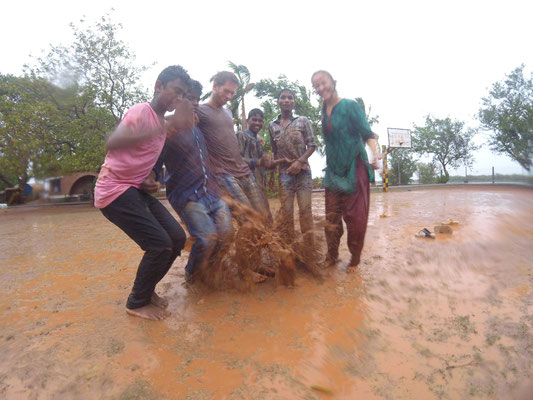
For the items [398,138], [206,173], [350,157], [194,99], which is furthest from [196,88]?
[398,138]

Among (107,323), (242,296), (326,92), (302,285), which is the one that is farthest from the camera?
(326,92)

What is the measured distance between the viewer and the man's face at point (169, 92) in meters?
2.37

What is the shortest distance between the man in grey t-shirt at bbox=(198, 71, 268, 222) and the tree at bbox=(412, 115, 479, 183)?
3278 cm

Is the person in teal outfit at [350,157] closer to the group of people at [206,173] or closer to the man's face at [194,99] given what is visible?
the group of people at [206,173]

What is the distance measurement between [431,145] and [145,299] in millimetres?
35114

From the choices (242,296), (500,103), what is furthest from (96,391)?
(500,103)

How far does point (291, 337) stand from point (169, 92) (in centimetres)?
186

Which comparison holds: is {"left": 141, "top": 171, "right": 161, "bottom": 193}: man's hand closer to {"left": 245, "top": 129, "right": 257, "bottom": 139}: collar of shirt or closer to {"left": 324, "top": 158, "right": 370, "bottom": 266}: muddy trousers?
{"left": 324, "top": 158, "right": 370, "bottom": 266}: muddy trousers

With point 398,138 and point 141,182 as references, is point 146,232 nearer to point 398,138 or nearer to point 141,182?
point 141,182

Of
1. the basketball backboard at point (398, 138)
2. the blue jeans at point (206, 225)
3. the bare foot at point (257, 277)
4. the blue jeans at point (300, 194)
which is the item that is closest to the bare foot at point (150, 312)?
the blue jeans at point (206, 225)

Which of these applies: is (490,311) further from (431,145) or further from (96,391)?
(431,145)

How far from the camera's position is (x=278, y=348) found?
6.66 ft

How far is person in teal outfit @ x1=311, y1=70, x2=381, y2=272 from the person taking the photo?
317cm

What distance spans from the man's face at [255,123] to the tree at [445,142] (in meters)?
31.8
